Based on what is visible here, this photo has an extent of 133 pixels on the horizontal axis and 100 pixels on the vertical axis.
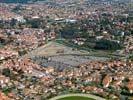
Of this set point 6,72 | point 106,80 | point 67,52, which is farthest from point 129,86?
point 67,52

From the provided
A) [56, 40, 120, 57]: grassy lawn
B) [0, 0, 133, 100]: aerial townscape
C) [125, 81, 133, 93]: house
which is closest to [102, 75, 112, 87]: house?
[0, 0, 133, 100]: aerial townscape

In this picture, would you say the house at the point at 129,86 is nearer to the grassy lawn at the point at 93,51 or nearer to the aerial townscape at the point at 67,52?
the aerial townscape at the point at 67,52

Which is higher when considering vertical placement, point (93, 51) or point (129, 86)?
point (129, 86)

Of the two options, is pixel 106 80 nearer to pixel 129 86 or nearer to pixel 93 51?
pixel 129 86

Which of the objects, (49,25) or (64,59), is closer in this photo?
(64,59)

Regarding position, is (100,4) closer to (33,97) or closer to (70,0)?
(70,0)

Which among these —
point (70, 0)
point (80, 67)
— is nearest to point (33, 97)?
point (80, 67)

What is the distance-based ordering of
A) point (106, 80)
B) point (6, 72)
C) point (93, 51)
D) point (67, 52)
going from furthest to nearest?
point (93, 51), point (67, 52), point (6, 72), point (106, 80)

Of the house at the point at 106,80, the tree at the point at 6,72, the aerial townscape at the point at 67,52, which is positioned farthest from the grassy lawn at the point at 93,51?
the tree at the point at 6,72
